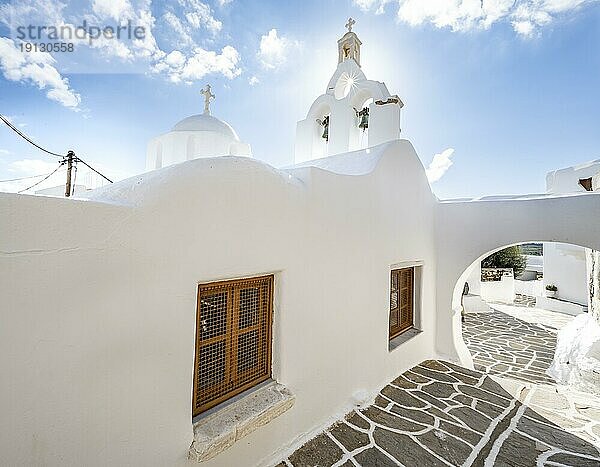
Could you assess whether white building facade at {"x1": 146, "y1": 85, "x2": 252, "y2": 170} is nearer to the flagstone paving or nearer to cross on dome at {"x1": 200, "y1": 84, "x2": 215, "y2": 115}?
cross on dome at {"x1": 200, "y1": 84, "x2": 215, "y2": 115}

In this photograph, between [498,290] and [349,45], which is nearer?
[349,45]

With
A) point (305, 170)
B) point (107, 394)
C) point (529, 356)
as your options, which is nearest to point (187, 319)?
point (107, 394)

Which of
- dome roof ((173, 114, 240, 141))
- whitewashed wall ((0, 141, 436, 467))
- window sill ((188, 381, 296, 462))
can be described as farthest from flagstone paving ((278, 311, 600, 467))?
dome roof ((173, 114, 240, 141))

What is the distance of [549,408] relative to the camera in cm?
467

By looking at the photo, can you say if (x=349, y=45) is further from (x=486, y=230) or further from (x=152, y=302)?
(x=152, y=302)

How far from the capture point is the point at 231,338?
9.56 feet

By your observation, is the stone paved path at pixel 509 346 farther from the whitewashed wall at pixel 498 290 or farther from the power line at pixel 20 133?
the power line at pixel 20 133

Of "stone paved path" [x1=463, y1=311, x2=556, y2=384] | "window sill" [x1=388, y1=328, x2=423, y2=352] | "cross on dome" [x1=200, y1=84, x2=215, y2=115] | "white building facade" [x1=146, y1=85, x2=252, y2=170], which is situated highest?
"cross on dome" [x1=200, y1=84, x2=215, y2=115]

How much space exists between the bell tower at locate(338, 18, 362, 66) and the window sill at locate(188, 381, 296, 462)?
7.13m

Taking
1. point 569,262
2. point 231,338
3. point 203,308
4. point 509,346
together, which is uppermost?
point 203,308

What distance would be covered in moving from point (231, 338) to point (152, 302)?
982 millimetres

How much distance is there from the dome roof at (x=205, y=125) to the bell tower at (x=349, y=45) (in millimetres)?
3395

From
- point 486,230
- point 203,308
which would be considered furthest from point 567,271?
point 203,308

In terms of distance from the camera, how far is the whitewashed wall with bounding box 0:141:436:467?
1673 mm
